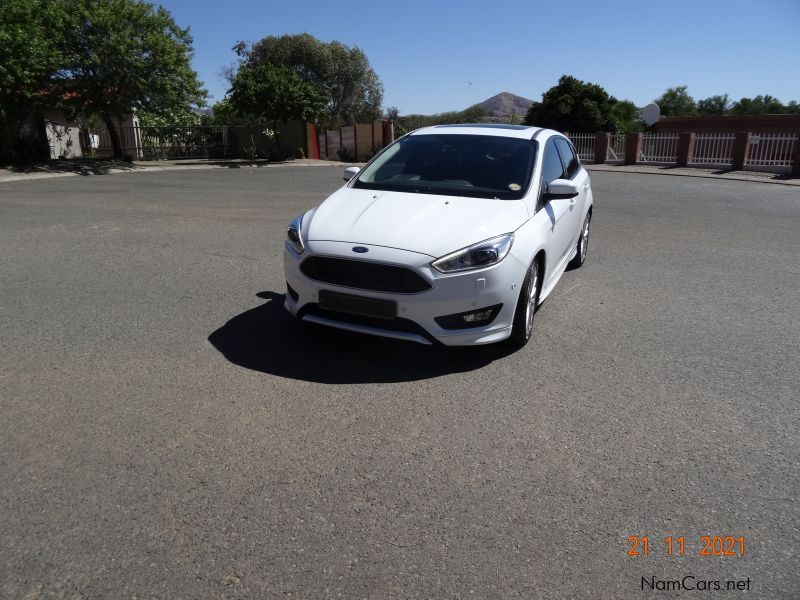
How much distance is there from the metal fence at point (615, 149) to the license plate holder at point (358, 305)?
27.3 meters

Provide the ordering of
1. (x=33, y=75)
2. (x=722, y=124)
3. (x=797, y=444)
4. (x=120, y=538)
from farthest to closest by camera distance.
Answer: (x=722, y=124) → (x=33, y=75) → (x=797, y=444) → (x=120, y=538)

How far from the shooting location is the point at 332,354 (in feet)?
15.0

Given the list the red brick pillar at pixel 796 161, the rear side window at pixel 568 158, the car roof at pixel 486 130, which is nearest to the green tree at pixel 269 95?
the red brick pillar at pixel 796 161

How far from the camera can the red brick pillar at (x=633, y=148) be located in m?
27.5

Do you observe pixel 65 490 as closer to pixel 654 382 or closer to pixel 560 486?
pixel 560 486

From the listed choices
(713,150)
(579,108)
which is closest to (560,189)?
(713,150)

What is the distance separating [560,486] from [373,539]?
0.99 meters

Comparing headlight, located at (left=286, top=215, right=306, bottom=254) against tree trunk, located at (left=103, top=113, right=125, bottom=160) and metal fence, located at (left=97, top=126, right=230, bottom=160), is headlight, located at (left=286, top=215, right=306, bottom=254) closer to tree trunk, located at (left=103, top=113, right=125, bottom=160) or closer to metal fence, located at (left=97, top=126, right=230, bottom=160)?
tree trunk, located at (left=103, top=113, right=125, bottom=160)

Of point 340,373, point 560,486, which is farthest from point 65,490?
point 560,486

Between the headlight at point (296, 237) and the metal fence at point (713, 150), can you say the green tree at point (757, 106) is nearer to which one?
the metal fence at point (713, 150)

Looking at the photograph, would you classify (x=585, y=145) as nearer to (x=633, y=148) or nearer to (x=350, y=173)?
(x=633, y=148)

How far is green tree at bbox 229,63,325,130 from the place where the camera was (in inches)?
1065

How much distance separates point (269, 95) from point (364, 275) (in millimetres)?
25261

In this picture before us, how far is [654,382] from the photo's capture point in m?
4.21
